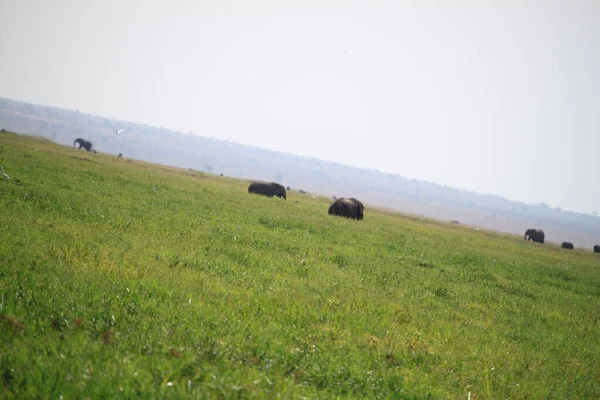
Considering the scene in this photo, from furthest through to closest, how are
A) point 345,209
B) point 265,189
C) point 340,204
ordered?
point 265,189 < point 340,204 < point 345,209

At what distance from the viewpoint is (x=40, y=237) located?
10953 millimetres

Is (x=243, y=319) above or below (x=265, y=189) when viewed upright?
below

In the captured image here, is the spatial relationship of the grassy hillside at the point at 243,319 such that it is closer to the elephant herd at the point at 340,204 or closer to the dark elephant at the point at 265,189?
the elephant herd at the point at 340,204

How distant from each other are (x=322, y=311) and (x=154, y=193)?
1871 cm

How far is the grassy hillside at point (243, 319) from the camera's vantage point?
18.5ft

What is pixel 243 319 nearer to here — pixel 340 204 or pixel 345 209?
pixel 345 209

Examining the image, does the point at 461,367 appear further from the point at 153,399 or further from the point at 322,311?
the point at 153,399

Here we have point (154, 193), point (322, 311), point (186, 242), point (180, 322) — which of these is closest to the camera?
point (180, 322)

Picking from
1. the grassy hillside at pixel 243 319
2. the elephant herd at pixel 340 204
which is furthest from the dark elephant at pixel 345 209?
the grassy hillside at pixel 243 319

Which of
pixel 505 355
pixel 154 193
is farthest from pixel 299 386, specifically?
pixel 154 193


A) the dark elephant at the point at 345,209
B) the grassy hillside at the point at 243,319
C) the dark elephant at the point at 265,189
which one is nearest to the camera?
the grassy hillside at the point at 243,319

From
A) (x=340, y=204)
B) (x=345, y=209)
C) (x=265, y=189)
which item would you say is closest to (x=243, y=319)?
(x=345, y=209)

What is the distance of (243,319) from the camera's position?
8031 mm

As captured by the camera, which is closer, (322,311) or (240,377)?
(240,377)
